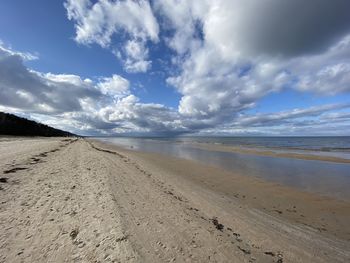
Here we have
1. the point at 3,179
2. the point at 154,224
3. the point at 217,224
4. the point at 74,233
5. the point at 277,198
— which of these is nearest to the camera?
the point at 74,233

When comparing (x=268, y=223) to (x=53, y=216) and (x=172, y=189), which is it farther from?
(x=53, y=216)

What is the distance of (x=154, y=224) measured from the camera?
534 cm

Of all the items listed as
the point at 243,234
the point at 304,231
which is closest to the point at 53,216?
the point at 243,234

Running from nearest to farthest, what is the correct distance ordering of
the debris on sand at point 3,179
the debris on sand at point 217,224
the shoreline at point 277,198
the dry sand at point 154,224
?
the dry sand at point 154,224 < the debris on sand at point 217,224 < the shoreline at point 277,198 < the debris on sand at point 3,179

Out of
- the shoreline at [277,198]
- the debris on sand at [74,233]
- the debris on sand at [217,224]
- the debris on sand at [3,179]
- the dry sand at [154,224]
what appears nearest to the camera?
the dry sand at [154,224]

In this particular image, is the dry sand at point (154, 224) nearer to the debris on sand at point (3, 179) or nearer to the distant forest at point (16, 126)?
the debris on sand at point (3, 179)

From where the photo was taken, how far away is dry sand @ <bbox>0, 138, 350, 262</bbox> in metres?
4.05

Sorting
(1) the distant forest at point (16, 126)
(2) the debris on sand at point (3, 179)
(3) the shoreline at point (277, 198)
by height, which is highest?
(1) the distant forest at point (16, 126)

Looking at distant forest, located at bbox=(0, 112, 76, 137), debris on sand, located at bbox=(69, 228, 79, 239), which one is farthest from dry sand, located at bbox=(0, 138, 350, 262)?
distant forest, located at bbox=(0, 112, 76, 137)

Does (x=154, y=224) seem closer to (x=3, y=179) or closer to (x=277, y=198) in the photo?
(x=277, y=198)

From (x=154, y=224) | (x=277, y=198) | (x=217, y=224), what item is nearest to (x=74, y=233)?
(x=154, y=224)

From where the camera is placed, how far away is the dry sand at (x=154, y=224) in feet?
13.3

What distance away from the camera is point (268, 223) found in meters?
6.56

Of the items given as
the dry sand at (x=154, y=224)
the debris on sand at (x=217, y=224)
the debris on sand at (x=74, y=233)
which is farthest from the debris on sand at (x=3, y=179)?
the debris on sand at (x=217, y=224)
